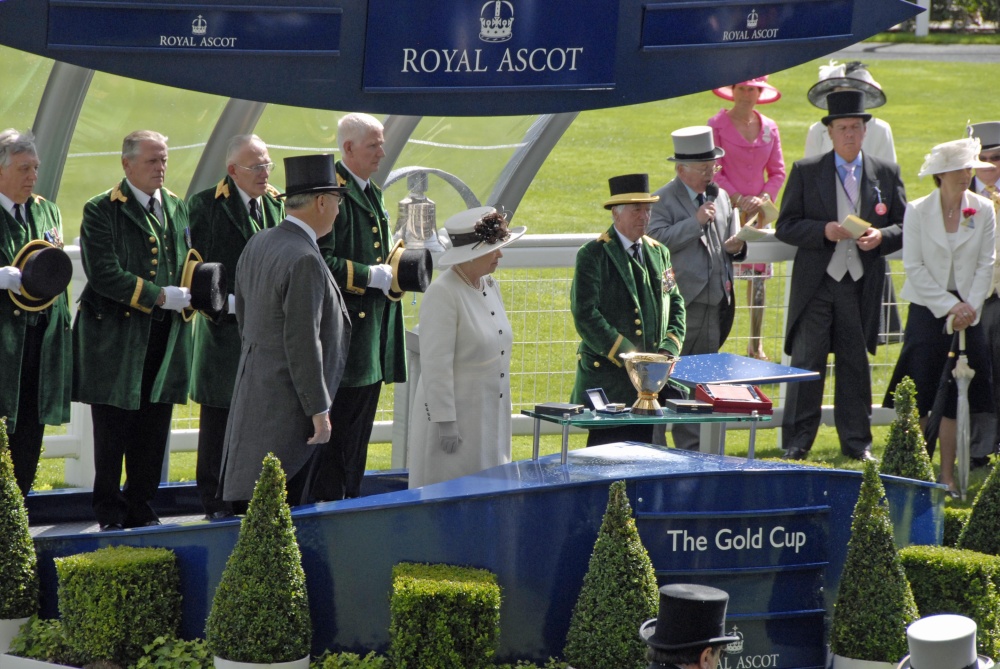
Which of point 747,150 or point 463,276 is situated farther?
point 747,150

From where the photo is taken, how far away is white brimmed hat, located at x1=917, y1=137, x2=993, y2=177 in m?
9.71

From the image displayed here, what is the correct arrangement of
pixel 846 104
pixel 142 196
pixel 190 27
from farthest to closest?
pixel 846 104 → pixel 142 196 → pixel 190 27

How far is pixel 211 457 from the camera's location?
8383 mm

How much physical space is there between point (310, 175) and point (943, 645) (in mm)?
3517

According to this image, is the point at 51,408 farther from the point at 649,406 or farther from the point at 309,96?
the point at 649,406

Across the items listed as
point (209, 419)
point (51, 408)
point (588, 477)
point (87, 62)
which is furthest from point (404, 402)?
point (87, 62)

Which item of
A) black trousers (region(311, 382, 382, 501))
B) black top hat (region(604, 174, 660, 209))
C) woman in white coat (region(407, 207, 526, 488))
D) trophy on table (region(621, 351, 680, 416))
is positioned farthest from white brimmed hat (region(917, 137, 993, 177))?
black trousers (region(311, 382, 382, 501))

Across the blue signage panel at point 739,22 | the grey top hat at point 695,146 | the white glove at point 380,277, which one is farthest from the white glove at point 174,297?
the grey top hat at point 695,146

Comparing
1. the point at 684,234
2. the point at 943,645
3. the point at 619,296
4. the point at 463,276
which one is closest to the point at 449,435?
the point at 463,276

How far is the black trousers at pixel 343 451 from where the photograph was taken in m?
8.55

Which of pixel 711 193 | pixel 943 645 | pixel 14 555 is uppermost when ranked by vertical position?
pixel 711 193

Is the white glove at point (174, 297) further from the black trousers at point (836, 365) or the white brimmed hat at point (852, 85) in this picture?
the white brimmed hat at point (852, 85)

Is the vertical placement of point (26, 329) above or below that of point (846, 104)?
below

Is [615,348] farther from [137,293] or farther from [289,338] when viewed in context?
[137,293]
